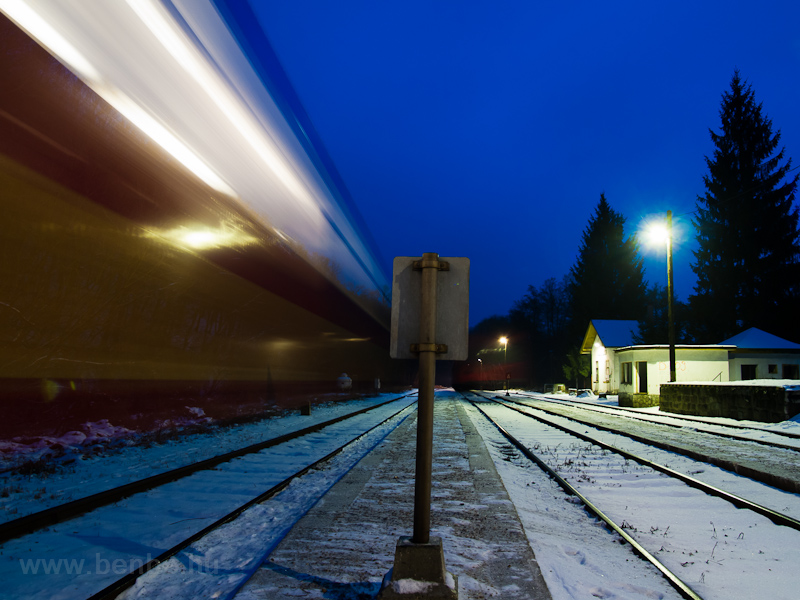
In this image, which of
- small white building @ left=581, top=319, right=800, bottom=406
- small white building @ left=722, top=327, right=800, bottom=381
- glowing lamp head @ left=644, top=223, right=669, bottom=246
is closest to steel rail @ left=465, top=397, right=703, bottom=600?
glowing lamp head @ left=644, top=223, right=669, bottom=246

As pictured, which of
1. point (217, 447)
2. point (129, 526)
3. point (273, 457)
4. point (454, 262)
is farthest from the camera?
point (217, 447)

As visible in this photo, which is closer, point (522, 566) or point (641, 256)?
point (522, 566)

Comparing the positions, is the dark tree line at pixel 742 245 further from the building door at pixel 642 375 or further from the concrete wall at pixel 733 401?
the concrete wall at pixel 733 401

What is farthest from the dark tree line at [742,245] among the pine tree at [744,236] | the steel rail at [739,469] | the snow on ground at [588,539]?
the snow on ground at [588,539]

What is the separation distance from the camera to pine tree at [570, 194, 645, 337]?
63.4m

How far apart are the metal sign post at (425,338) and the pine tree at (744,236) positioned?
157ft

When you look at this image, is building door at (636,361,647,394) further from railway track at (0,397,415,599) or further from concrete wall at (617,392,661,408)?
railway track at (0,397,415,599)

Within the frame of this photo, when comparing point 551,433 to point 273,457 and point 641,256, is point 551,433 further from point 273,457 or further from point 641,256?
point 641,256

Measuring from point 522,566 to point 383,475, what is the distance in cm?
389

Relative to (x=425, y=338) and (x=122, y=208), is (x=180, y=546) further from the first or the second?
(x=122, y=208)

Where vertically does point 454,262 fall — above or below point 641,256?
below

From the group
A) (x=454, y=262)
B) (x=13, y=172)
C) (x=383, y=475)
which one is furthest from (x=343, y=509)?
(x=13, y=172)

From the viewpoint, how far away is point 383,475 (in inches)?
292

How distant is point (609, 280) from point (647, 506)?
208 feet
